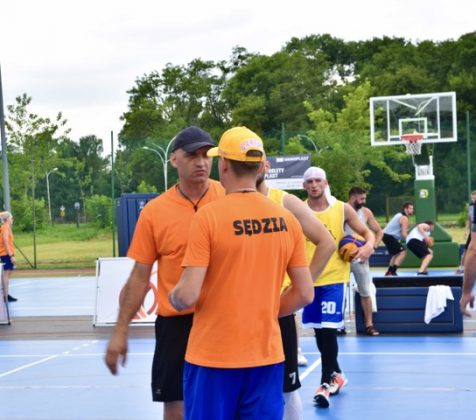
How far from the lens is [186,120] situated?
68438 mm

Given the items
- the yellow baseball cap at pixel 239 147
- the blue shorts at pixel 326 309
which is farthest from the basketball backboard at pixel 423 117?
the yellow baseball cap at pixel 239 147

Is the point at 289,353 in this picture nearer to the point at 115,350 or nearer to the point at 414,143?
the point at 115,350

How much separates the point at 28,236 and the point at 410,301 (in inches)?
891

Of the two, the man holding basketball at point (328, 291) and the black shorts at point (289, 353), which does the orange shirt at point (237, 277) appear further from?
the man holding basketball at point (328, 291)

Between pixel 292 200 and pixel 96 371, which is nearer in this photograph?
pixel 292 200

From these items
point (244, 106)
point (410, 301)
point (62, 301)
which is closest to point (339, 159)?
point (62, 301)

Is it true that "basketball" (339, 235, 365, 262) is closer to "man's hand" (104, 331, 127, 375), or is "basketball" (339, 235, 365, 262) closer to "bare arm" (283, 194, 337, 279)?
"bare arm" (283, 194, 337, 279)

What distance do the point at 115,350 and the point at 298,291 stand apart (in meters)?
1.15

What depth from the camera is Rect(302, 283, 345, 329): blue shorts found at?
317 inches

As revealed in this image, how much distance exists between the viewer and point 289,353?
5.29 meters

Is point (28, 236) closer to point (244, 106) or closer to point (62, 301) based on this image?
point (62, 301)

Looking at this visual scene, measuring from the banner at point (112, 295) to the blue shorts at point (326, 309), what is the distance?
6.13 m

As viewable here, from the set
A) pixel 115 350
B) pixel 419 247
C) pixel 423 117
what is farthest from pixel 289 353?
pixel 423 117

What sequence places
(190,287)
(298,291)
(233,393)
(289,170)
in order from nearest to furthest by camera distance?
1. (190,287)
2. (233,393)
3. (298,291)
4. (289,170)
